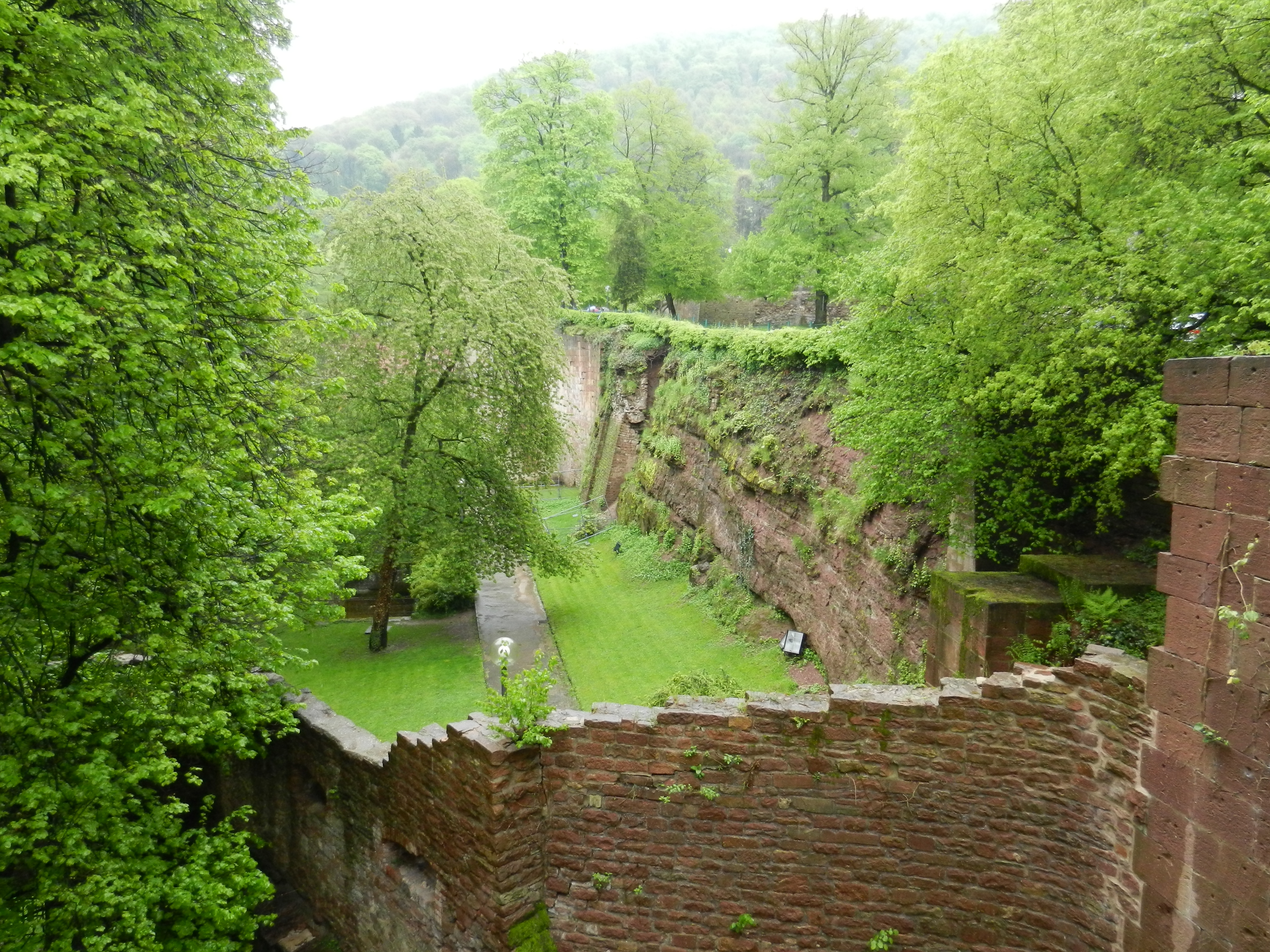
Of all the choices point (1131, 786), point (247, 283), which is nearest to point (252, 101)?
point (247, 283)

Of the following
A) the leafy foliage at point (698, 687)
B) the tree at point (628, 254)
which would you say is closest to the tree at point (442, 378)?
the leafy foliage at point (698, 687)

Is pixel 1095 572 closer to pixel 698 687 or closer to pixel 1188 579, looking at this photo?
pixel 1188 579

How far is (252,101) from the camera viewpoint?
8.02m

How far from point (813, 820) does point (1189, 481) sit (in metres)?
3.62

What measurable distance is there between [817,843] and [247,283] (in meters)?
6.90

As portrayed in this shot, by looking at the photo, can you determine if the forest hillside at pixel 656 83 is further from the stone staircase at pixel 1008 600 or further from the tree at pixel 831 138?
the stone staircase at pixel 1008 600

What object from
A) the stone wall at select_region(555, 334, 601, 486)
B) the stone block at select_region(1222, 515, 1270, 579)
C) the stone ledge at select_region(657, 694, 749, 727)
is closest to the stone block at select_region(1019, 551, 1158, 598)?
the stone block at select_region(1222, 515, 1270, 579)

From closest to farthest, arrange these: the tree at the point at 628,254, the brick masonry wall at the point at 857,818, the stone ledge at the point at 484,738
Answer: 1. the brick masonry wall at the point at 857,818
2. the stone ledge at the point at 484,738
3. the tree at the point at 628,254

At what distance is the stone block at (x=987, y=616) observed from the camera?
7.09 m

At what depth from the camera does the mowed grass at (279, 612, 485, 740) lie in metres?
13.0

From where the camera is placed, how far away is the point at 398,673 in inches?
590

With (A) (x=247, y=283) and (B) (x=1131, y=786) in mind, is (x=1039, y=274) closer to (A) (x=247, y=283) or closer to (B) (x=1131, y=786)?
(B) (x=1131, y=786)

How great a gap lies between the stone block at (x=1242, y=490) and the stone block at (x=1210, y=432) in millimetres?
62

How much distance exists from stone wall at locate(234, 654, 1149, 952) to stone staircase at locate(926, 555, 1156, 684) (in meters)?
1.45
